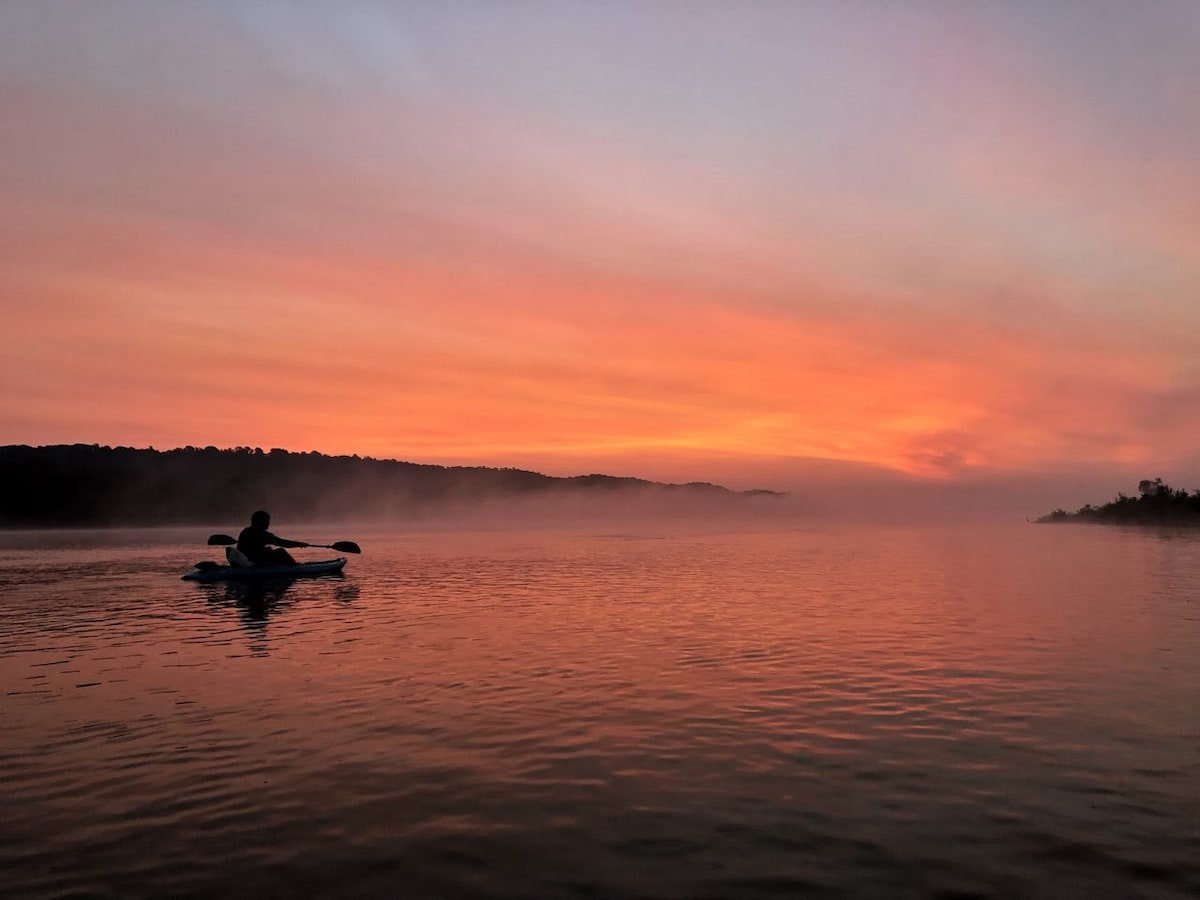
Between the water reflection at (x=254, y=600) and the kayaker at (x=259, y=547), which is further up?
the kayaker at (x=259, y=547)

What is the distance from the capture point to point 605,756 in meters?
16.2

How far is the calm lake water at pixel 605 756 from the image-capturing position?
1116 cm

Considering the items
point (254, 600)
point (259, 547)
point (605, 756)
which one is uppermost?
point (259, 547)

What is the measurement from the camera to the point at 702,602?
141 feet

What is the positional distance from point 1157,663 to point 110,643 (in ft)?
117

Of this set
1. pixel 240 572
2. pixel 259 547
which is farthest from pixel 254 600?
pixel 259 547

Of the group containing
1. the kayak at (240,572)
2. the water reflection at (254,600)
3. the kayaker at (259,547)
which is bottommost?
the water reflection at (254,600)

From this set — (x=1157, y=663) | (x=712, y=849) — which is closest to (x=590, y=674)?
(x=712, y=849)

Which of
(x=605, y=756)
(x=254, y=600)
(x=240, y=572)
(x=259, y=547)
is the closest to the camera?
(x=605, y=756)

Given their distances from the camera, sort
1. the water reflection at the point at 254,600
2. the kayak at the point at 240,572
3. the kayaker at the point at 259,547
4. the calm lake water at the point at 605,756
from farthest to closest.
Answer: the kayaker at the point at 259,547 < the kayak at the point at 240,572 < the water reflection at the point at 254,600 < the calm lake water at the point at 605,756

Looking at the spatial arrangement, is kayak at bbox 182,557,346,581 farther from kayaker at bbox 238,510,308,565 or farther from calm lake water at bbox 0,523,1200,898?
calm lake water at bbox 0,523,1200,898

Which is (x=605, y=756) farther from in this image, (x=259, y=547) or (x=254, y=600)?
(x=259, y=547)

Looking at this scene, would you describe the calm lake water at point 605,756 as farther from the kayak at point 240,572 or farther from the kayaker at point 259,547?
the kayaker at point 259,547

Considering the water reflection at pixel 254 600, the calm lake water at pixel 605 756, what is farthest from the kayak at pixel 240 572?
the calm lake water at pixel 605 756
